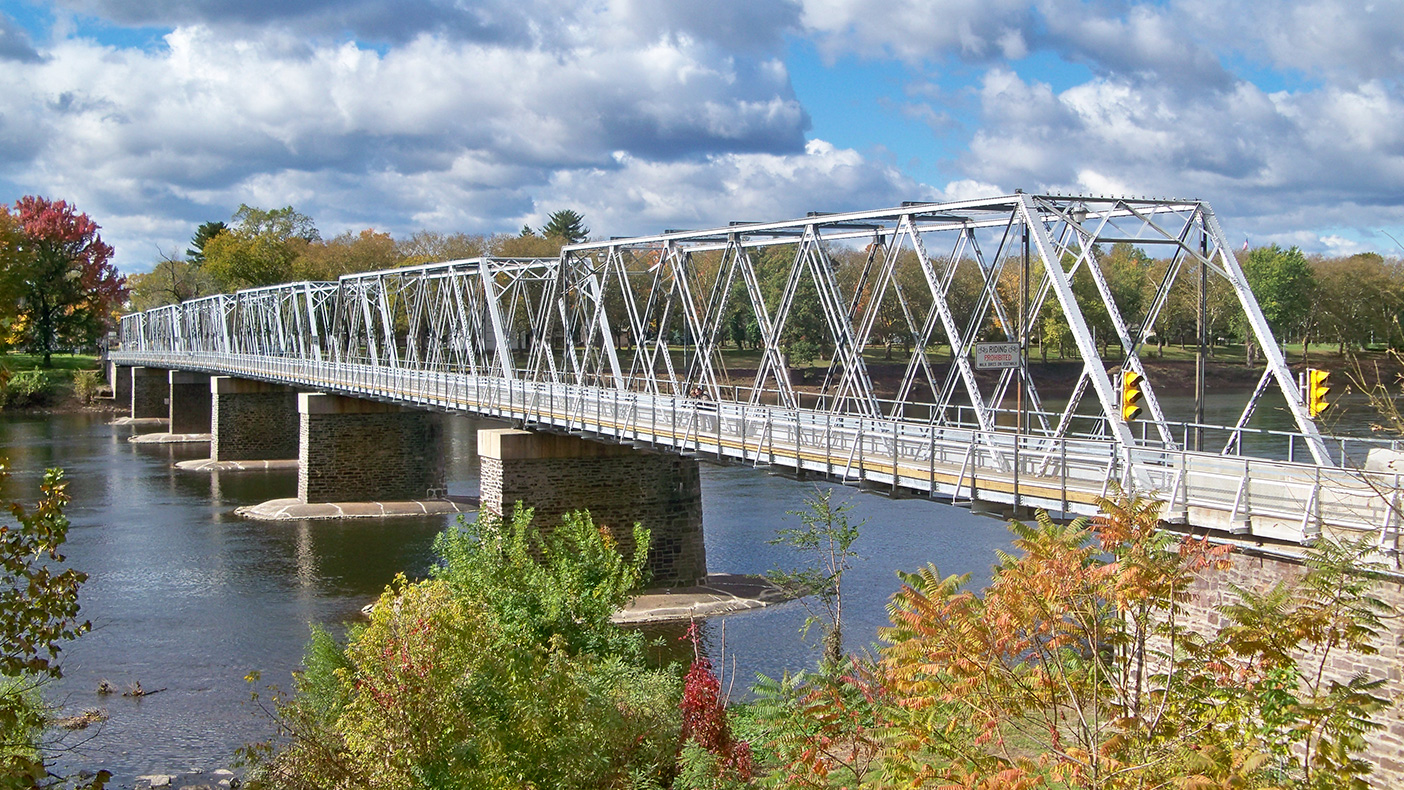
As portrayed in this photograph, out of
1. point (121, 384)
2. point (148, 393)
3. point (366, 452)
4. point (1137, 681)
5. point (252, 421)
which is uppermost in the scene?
point (121, 384)

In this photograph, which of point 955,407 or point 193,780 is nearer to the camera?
point 193,780

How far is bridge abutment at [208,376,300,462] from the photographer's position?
220ft

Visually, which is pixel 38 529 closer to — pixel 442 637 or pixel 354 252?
pixel 442 637

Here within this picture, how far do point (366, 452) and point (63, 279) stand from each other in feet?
213

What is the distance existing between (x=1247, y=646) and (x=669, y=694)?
1058 cm

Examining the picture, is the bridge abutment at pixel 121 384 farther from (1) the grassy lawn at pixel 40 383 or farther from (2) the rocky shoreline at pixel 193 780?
(2) the rocky shoreline at pixel 193 780

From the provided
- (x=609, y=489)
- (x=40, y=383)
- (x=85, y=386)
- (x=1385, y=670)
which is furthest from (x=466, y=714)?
(x=85, y=386)

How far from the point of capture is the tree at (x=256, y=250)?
4409 inches

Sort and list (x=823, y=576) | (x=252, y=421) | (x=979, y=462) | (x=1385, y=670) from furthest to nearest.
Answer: (x=252, y=421) < (x=823, y=576) < (x=979, y=462) < (x=1385, y=670)

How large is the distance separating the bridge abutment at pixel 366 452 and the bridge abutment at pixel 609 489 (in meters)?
17.6

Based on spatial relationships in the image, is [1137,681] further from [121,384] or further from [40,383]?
[121,384]

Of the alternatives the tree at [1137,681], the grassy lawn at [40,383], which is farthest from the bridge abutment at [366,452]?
the grassy lawn at [40,383]

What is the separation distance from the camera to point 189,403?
84.7 m

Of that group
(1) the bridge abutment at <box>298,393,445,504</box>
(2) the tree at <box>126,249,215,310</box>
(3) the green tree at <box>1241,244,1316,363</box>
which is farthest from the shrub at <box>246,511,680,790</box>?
(2) the tree at <box>126,249,215,310</box>
